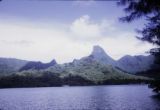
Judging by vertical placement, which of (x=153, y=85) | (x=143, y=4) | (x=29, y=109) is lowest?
(x=29, y=109)

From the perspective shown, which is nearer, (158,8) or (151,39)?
(158,8)

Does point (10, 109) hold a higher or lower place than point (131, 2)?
lower

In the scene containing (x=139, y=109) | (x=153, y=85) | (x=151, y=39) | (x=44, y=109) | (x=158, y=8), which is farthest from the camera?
(x=153, y=85)

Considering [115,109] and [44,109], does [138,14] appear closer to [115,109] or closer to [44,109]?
[115,109]

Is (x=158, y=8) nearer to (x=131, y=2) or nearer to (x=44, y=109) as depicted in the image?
(x=131, y=2)

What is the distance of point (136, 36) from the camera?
34.3m

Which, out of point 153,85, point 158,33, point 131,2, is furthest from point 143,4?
point 153,85

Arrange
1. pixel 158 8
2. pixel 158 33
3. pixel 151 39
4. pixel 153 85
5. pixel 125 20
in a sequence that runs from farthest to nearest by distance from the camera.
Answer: pixel 153 85 < pixel 151 39 < pixel 158 33 < pixel 125 20 < pixel 158 8

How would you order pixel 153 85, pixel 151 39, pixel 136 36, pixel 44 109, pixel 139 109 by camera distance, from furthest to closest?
pixel 153 85, pixel 44 109, pixel 139 109, pixel 136 36, pixel 151 39

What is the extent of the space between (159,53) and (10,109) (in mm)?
47858

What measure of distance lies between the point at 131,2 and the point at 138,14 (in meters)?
1.12

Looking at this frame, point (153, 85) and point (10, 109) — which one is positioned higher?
point (153, 85)

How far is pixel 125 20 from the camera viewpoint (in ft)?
67.6

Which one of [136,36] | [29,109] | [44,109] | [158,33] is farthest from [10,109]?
[158,33]
